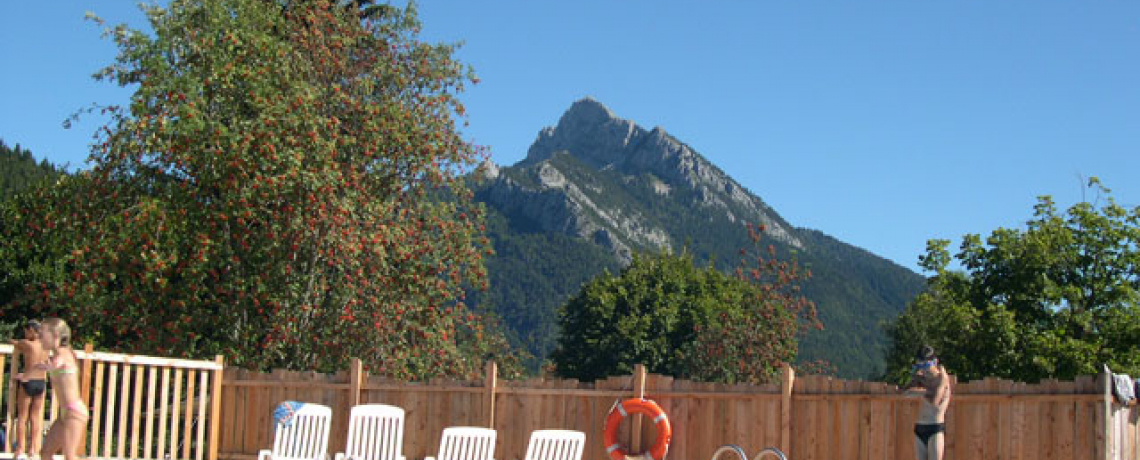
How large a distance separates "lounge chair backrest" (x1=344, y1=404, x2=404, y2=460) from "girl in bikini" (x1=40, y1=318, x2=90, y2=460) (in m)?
2.93

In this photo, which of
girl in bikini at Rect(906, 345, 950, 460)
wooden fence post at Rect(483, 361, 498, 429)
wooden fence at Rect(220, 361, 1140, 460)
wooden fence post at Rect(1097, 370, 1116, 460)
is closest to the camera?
wooden fence post at Rect(1097, 370, 1116, 460)

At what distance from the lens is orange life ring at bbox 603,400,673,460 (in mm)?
11891

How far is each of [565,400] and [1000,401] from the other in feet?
15.2

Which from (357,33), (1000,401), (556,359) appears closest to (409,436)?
(1000,401)

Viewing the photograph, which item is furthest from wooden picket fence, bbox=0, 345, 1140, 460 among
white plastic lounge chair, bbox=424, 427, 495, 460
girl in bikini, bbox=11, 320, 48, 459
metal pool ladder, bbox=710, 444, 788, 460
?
white plastic lounge chair, bbox=424, 427, 495, 460

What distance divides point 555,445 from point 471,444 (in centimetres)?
79

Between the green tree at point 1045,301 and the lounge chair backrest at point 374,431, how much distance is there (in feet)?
61.1

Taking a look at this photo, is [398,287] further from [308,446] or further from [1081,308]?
[1081,308]

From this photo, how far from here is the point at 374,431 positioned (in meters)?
11.6

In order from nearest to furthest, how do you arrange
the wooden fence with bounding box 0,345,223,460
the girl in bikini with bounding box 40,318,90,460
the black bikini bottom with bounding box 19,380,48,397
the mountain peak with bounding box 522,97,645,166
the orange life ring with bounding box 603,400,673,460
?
the girl in bikini with bounding box 40,318,90,460, the black bikini bottom with bounding box 19,380,48,397, the wooden fence with bounding box 0,345,223,460, the orange life ring with bounding box 603,400,673,460, the mountain peak with bounding box 522,97,645,166

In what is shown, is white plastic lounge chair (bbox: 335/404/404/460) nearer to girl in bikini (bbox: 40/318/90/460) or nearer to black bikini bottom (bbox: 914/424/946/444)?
girl in bikini (bbox: 40/318/90/460)

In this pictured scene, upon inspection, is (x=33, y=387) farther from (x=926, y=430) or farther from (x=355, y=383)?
(x=926, y=430)

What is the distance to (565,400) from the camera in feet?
41.5

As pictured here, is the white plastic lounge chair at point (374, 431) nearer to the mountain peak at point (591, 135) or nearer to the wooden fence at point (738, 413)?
the wooden fence at point (738, 413)
